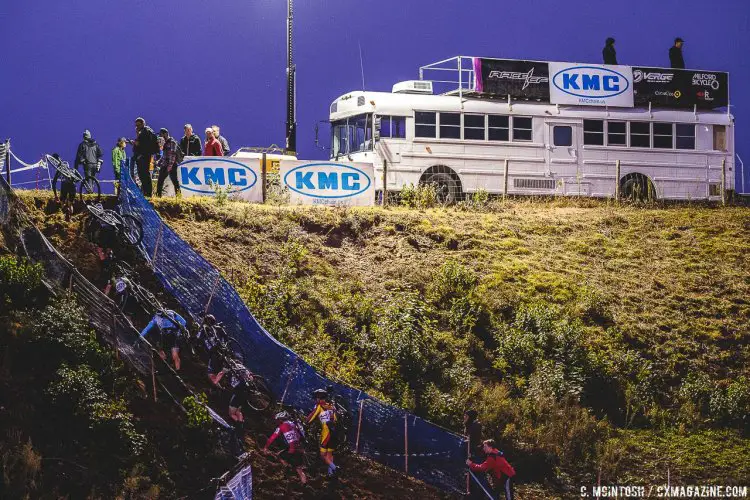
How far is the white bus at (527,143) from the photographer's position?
99.0 ft

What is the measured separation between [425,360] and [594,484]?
3.78 meters

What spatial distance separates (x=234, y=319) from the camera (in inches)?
753

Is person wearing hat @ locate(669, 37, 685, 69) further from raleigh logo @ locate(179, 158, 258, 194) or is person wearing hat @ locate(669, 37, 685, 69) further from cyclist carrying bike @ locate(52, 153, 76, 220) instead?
cyclist carrying bike @ locate(52, 153, 76, 220)

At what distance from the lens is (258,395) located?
18.1m

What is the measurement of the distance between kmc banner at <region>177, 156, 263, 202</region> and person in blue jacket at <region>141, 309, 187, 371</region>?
7.71 m

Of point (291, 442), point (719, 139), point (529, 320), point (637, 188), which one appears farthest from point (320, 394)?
point (719, 139)

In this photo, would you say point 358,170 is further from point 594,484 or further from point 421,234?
point 594,484

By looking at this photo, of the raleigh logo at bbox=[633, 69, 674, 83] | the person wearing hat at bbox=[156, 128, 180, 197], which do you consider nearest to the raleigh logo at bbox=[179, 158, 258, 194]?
the person wearing hat at bbox=[156, 128, 180, 197]

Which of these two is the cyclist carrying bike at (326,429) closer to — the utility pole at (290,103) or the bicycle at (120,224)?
the bicycle at (120,224)

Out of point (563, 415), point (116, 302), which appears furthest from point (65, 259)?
point (563, 415)

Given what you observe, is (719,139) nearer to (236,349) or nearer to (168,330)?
(236,349)

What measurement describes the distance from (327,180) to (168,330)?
987cm

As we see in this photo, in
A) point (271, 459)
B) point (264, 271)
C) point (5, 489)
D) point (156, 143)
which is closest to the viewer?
point (5, 489)

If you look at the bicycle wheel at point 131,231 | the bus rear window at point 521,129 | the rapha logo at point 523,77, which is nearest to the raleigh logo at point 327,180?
the bus rear window at point 521,129
